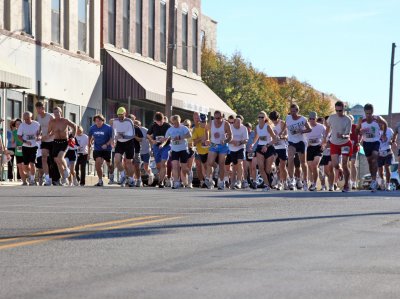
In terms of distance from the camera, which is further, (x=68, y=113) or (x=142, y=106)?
(x=142, y=106)

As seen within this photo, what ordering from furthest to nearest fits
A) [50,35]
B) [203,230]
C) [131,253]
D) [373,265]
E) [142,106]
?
[142,106], [50,35], [203,230], [131,253], [373,265]

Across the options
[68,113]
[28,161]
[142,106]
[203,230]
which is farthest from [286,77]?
[203,230]

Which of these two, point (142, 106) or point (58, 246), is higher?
point (142, 106)

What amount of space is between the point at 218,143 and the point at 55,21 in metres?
11.9

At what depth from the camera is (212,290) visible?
24.4 ft

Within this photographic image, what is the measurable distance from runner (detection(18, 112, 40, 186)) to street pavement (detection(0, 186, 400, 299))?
41.6 ft

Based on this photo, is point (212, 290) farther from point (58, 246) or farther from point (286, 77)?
point (286, 77)

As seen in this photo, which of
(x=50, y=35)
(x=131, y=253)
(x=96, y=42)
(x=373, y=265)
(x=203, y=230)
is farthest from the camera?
(x=96, y=42)

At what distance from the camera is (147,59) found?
48.8 m

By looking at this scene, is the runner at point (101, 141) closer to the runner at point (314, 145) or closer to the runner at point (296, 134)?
the runner at point (296, 134)

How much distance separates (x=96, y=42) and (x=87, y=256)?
3406cm

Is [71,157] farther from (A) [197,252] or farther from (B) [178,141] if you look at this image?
(A) [197,252]

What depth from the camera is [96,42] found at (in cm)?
4300

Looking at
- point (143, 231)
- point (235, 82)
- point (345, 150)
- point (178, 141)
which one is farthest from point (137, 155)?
point (235, 82)
